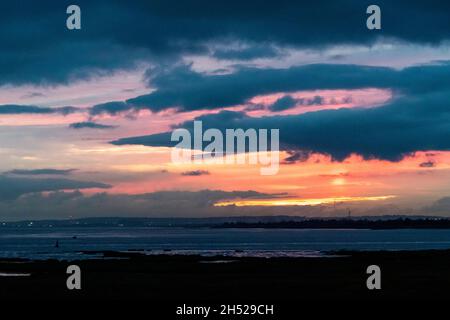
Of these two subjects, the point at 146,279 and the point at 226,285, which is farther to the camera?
the point at 146,279

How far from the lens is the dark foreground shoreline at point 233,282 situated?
152 feet

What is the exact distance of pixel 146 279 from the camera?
59469 mm

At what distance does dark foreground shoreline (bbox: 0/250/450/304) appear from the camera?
46219mm

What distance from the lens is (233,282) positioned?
183 feet
